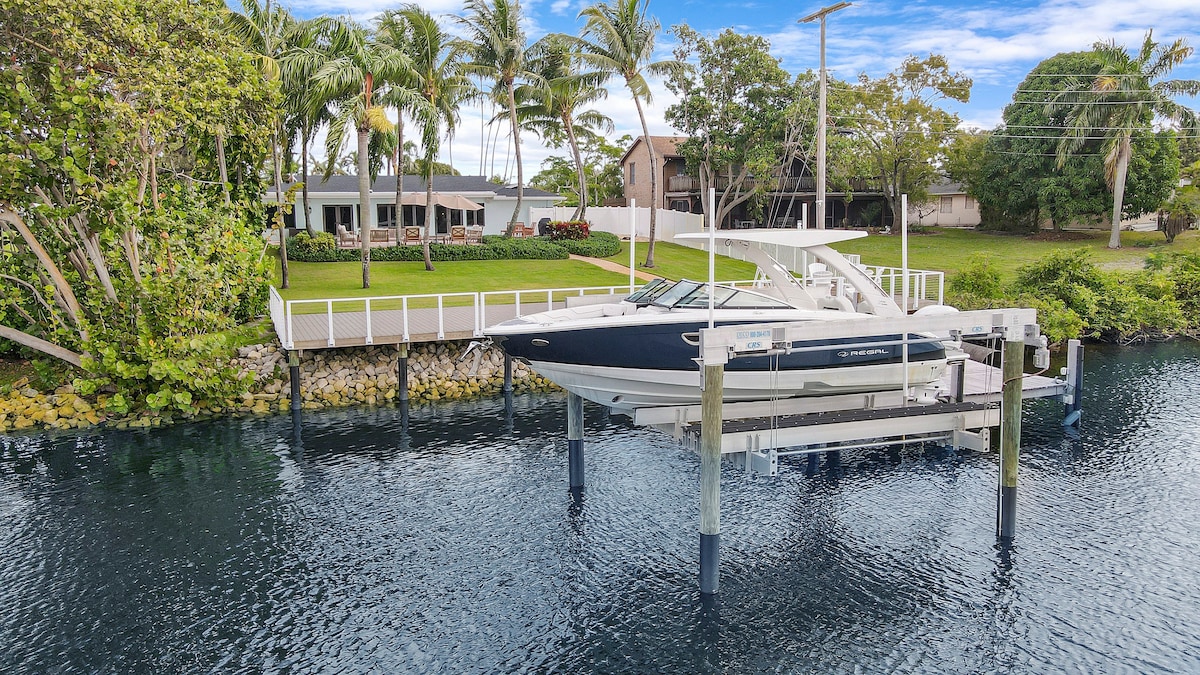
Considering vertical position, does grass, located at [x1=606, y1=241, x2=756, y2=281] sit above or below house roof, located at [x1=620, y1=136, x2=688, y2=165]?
below

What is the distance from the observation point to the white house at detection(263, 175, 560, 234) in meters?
41.5

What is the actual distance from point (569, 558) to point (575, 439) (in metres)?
2.85

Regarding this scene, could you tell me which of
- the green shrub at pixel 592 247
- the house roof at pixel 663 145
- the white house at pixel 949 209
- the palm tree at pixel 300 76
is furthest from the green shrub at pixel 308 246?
the white house at pixel 949 209

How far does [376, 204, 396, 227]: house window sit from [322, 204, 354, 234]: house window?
6.25 feet

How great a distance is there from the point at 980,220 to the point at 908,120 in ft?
37.9

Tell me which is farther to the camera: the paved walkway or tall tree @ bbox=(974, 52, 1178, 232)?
tall tree @ bbox=(974, 52, 1178, 232)

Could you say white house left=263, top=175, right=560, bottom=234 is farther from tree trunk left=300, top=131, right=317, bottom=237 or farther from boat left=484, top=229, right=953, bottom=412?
boat left=484, top=229, right=953, bottom=412

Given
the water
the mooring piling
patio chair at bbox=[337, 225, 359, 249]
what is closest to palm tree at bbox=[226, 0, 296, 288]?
patio chair at bbox=[337, 225, 359, 249]

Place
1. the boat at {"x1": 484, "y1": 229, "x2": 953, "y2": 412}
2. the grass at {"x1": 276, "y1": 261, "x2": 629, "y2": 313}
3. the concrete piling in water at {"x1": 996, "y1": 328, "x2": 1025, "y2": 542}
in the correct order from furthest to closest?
the grass at {"x1": 276, "y1": 261, "x2": 629, "y2": 313} < the boat at {"x1": 484, "y1": 229, "x2": 953, "y2": 412} < the concrete piling in water at {"x1": 996, "y1": 328, "x2": 1025, "y2": 542}

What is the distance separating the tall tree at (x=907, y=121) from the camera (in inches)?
1897

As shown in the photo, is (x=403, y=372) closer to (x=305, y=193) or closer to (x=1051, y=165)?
(x=305, y=193)

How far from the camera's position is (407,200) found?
135 ft

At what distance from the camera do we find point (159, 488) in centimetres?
1611

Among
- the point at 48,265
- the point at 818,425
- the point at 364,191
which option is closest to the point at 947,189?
the point at 364,191
